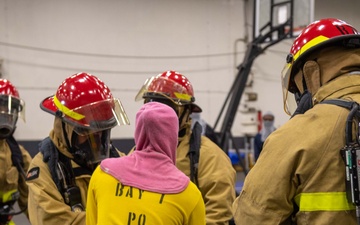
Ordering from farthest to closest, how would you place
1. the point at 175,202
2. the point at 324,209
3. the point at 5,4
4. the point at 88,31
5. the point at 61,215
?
the point at 88,31 → the point at 5,4 → the point at 61,215 → the point at 175,202 → the point at 324,209

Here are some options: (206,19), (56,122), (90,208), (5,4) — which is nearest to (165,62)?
(206,19)

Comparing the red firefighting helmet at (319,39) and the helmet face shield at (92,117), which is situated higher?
the red firefighting helmet at (319,39)

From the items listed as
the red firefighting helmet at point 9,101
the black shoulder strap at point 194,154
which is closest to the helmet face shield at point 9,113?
the red firefighting helmet at point 9,101

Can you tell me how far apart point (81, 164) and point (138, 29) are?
23.1ft

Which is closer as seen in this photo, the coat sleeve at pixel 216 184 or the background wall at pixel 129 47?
the coat sleeve at pixel 216 184

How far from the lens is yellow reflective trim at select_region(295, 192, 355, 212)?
136cm

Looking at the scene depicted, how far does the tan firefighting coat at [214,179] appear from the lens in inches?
96.7

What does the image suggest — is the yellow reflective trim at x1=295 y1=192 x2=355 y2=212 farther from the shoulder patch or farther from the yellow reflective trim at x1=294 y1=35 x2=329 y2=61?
the shoulder patch

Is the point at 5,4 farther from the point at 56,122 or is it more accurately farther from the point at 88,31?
the point at 56,122

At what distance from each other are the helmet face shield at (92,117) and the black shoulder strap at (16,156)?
3.87ft

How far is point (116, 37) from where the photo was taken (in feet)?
28.8

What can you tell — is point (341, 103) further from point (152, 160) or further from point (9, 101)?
point (9, 101)

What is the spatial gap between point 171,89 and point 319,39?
1492mm

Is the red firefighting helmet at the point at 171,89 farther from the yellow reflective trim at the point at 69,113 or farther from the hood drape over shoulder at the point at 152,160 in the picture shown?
the hood drape over shoulder at the point at 152,160
